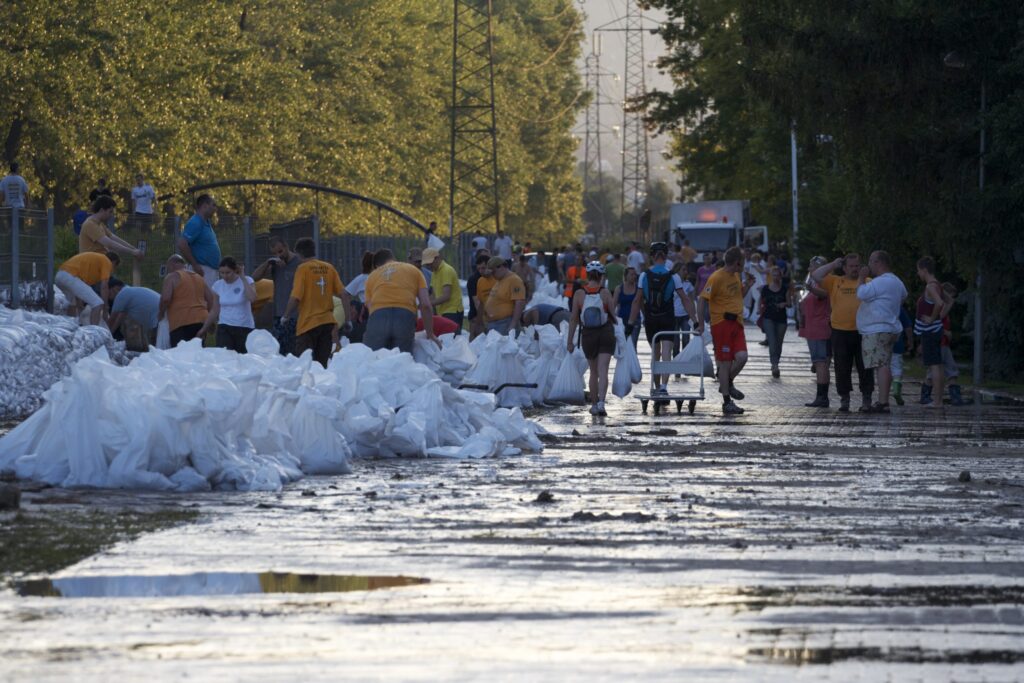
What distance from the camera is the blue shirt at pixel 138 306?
25.4 metres

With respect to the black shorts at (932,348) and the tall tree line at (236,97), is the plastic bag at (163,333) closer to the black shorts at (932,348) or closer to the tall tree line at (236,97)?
the black shorts at (932,348)

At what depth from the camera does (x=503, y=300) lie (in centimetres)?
2489

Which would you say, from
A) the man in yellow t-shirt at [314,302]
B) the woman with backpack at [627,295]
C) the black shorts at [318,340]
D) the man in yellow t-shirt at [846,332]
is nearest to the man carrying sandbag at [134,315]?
the black shorts at [318,340]

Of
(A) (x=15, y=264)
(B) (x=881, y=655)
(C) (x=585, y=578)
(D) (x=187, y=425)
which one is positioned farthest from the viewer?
(A) (x=15, y=264)

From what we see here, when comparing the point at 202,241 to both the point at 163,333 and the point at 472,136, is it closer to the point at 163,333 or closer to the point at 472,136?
the point at 163,333

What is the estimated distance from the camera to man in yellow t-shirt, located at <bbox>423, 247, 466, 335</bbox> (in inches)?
1011

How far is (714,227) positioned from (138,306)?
42.9m

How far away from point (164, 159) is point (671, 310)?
30.5 m

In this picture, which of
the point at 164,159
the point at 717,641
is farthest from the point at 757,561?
the point at 164,159

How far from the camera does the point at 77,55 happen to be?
49219 mm

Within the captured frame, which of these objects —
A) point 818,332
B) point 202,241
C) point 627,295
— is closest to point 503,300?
point 627,295

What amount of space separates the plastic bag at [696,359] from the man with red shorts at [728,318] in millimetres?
153

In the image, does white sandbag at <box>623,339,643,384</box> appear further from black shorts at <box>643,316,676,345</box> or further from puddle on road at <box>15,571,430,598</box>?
puddle on road at <box>15,571,430,598</box>

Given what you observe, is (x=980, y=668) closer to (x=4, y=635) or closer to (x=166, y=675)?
(x=166, y=675)
